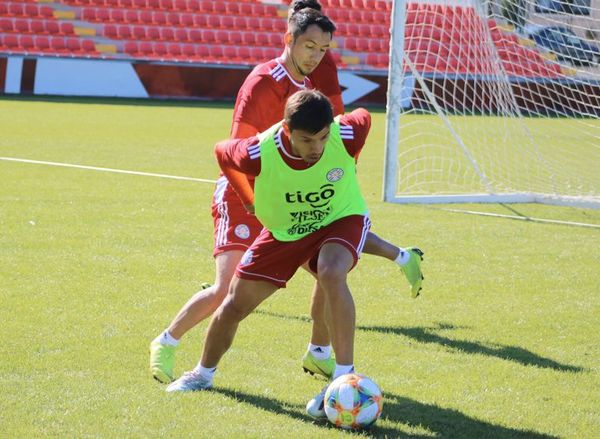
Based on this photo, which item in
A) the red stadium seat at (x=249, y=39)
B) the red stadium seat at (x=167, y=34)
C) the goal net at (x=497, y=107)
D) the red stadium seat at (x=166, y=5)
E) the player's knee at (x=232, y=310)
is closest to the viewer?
the player's knee at (x=232, y=310)

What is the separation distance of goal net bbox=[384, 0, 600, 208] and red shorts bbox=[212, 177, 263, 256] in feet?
17.0

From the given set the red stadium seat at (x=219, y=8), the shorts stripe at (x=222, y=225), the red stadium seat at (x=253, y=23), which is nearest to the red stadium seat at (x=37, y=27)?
the red stadium seat at (x=219, y=8)

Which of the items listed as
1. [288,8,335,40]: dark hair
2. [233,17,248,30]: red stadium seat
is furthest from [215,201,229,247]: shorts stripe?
[233,17,248,30]: red stadium seat

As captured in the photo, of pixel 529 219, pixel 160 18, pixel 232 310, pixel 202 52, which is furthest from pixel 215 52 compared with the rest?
pixel 232 310

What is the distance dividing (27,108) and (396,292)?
15.0 metres

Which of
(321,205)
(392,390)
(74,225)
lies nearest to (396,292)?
(392,390)

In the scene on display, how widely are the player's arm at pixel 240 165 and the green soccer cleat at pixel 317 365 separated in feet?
2.83

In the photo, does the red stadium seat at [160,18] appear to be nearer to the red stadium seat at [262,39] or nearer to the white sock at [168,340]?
the red stadium seat at [262,39]

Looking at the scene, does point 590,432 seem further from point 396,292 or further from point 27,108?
point 27,108

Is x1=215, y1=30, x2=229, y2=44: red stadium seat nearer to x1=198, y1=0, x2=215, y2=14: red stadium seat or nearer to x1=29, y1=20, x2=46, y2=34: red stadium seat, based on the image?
x1=198, y1=0, x2=215, y2=14: red stadium seat

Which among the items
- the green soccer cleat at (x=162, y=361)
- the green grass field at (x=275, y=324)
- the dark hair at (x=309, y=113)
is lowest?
the green grass field at (x=275, y=324)

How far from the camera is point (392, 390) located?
15.6 ft

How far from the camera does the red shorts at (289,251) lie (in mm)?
4410

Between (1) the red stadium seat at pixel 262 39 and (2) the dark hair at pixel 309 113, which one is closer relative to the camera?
(2) the dark hair at pixel 309 113
